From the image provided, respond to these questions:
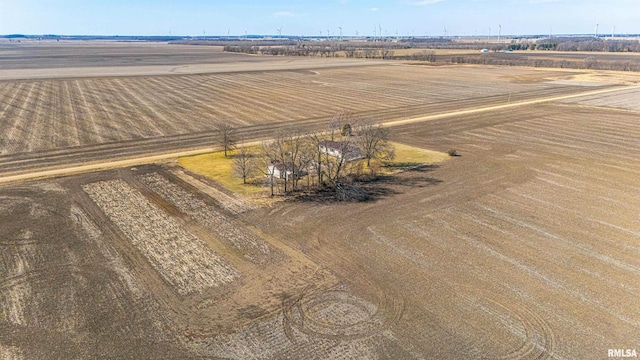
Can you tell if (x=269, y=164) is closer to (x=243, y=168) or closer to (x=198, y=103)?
(x=243, y=168)

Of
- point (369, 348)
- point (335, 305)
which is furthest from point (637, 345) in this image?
point (335, 305)

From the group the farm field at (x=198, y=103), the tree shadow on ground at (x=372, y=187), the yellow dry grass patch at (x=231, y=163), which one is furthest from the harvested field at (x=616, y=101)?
the tree shadow on ground at (x=372, y=187)

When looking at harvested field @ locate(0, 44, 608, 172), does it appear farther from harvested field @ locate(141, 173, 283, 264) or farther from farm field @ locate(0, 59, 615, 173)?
harvested field @ locate(141, 173, 283, 264)

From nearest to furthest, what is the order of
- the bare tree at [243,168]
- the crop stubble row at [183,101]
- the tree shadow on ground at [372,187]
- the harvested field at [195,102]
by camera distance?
the tree shadow on ground at [372,187] < the bare tree at [243,168] < the harvested field at [195,102] < the crop stubble row at [183,101]

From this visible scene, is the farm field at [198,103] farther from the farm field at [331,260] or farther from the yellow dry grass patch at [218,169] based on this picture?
the yellow dry grass patch at [218,169]

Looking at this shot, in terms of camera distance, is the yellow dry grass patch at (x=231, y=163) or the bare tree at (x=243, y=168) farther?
the bare tree at (x=243, y=168)

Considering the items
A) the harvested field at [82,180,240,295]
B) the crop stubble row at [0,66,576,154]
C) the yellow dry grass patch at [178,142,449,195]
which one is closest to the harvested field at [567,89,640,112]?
the crop stubble row at [0,66,576,154]
